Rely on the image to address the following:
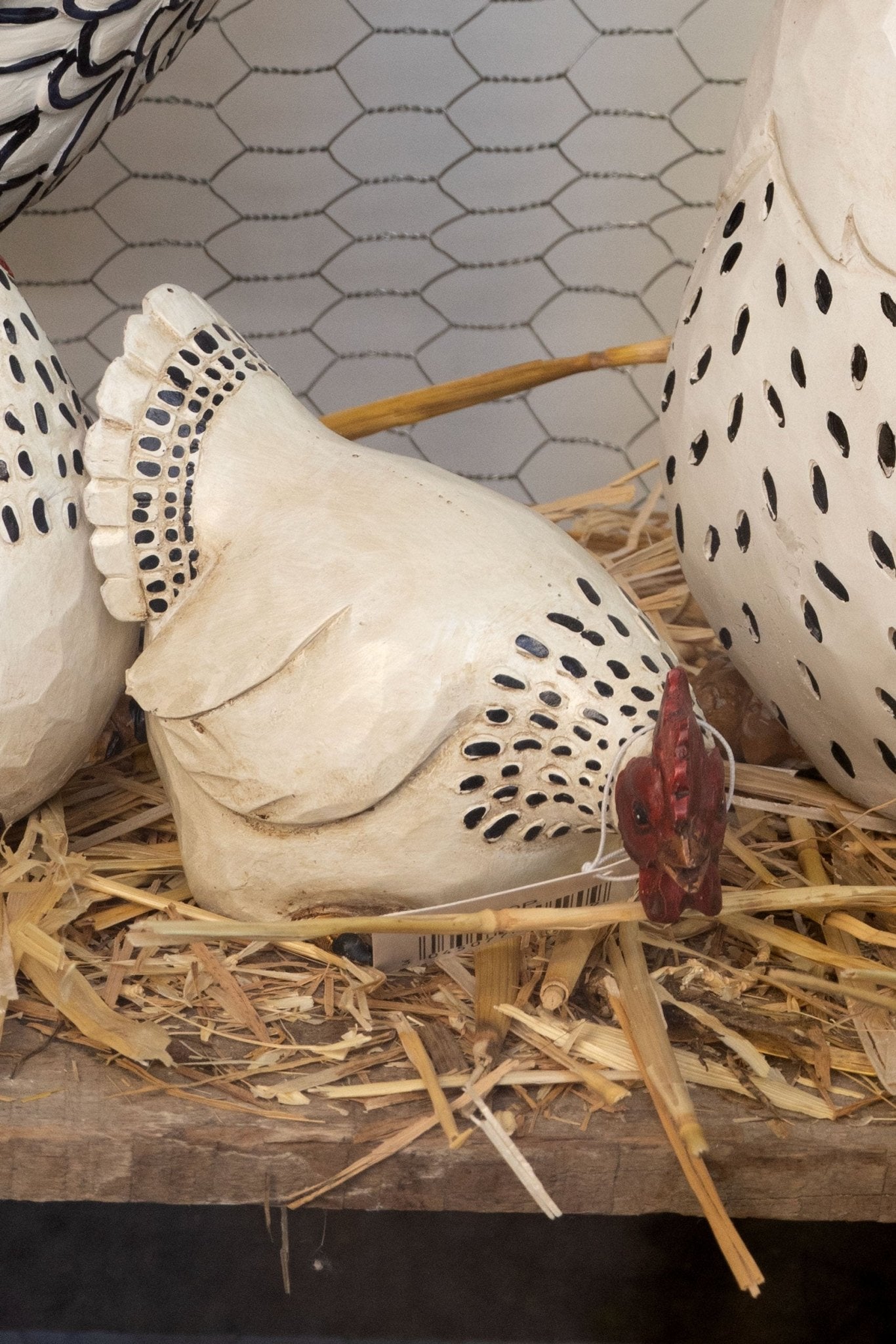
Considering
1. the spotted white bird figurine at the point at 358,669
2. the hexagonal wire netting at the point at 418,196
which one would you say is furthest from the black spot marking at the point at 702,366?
the hexagonal wire netting at the point at 418,196

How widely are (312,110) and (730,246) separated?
2.06 feet

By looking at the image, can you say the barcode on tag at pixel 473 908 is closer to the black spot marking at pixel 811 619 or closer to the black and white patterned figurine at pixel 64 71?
the black spot marking at pixel 811 619

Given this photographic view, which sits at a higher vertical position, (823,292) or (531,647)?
(823,292)

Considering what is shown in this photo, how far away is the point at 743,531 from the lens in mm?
685

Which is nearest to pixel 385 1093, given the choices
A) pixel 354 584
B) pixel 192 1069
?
pixel 192 1069

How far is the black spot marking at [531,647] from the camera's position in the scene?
2.03 feet

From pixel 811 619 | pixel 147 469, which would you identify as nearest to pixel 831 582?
pixel 811 619

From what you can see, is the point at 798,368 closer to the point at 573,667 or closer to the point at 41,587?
the point at 573,667

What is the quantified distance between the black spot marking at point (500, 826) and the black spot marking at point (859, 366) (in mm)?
256

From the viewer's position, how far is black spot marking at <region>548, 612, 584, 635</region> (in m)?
0.63

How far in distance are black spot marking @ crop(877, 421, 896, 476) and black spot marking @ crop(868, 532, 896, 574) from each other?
0.03m

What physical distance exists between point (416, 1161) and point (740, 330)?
1.41 ft

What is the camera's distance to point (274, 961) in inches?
26.6

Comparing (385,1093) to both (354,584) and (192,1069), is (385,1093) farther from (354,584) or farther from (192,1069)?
(354,584)
